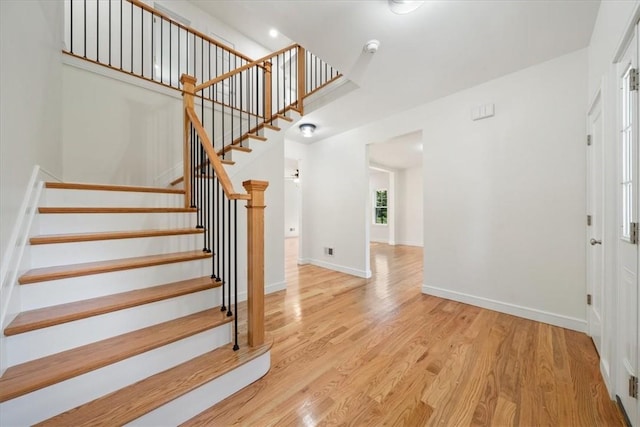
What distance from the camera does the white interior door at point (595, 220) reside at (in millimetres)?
1815

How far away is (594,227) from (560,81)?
1432 mm

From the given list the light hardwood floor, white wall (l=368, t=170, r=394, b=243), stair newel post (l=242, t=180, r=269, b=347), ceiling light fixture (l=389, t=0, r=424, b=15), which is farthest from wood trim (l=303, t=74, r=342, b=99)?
white wall (l=368, t=170, r=394, b=243)

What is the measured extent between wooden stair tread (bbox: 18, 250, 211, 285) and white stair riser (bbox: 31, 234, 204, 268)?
41 mm

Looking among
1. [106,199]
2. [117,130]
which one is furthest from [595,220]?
[117,130]

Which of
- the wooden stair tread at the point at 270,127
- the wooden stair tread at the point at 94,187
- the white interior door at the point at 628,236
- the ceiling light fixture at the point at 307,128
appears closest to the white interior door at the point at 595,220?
the white interior door at the point at 628,236

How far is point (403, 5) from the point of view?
1699mm

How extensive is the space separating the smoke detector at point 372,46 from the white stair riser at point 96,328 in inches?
96.6

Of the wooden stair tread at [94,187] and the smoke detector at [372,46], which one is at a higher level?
the smoke detector at [372,46]

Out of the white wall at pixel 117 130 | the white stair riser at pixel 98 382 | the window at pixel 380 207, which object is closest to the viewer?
the white stair riser at pixel 98 382

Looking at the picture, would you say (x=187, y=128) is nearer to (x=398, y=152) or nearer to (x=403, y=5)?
(x=403, y=5)

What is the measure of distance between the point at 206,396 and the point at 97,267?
1.04m

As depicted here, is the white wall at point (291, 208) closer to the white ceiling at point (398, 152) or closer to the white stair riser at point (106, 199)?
the white ceiling at point (398, 152)

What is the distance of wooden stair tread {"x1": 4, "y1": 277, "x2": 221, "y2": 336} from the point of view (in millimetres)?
1180

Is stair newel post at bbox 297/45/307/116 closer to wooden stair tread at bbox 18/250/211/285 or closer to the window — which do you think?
wooden stair tread at bbox 18/250/211/285
